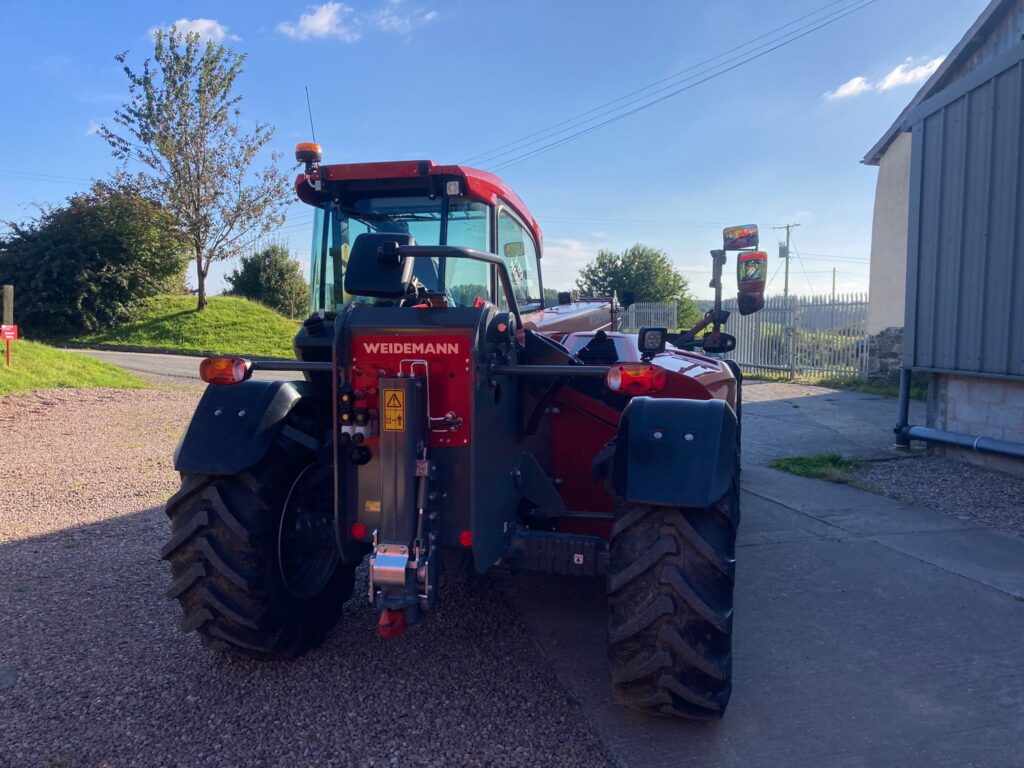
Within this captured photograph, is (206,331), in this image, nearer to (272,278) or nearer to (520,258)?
(272,278)

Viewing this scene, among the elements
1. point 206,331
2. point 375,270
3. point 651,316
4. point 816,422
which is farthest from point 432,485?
point 206,331

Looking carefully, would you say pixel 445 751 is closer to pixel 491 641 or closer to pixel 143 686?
pixel 491 641

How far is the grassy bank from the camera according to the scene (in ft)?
80.5

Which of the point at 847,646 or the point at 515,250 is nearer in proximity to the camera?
the point at 847,646

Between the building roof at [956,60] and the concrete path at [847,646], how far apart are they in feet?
24.9

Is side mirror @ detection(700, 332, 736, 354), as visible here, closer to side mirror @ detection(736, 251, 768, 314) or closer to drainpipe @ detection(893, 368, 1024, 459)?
side mirror @ detection(736, 251, 768, 314)

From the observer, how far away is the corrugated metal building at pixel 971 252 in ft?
22.1

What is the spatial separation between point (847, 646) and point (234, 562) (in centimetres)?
297

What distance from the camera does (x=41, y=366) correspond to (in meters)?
13.1

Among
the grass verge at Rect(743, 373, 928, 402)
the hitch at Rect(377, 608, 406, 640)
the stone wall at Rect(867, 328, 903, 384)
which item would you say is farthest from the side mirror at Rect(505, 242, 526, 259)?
the stone wall at Rect(867, 328, 903, 384)

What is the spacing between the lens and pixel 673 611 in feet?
8.92

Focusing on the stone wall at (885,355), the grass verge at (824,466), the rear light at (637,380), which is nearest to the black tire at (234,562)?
the rear light at (637,380)

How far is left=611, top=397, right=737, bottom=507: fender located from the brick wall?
549cm

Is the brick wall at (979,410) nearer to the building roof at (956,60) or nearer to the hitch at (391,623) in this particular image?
the building roof at (956,60)
